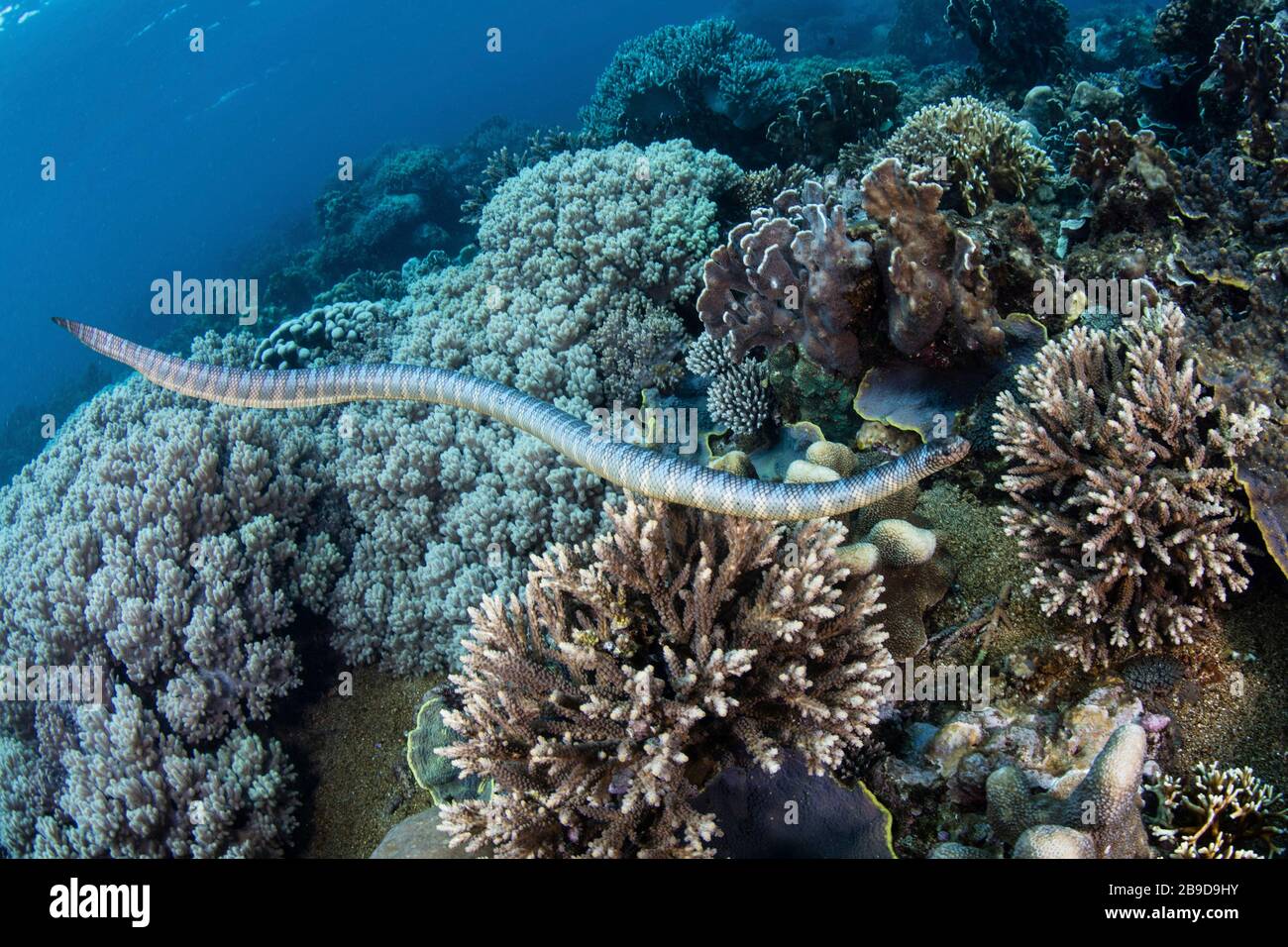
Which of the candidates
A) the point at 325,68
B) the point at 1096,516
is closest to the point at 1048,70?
the point at 1096,516

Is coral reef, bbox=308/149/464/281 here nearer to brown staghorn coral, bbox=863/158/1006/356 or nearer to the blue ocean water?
the blue ocean water

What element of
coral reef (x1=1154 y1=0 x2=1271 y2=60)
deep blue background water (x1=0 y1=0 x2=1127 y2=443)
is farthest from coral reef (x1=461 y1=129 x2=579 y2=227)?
deep blue background water (x1=0 y1=0 x2=1127 y2=443)

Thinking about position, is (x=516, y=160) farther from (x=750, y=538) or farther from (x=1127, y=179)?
(x=750, y=538)

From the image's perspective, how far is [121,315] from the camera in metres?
32.3

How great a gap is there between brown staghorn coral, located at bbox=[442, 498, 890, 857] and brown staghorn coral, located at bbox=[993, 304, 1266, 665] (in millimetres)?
887

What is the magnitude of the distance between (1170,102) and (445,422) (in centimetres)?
727

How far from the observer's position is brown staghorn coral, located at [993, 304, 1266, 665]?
2.64 meters

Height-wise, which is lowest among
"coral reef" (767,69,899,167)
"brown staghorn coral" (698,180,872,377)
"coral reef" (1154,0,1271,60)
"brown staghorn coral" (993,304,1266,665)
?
"brown staghorn coral" (993,304,1266,665)

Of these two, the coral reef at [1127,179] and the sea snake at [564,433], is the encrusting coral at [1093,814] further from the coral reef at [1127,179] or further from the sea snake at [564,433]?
the coral reef at [1127,179]

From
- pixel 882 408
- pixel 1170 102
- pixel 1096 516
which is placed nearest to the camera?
pixel 1096 516

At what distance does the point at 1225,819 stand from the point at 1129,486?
1222 millimetres
